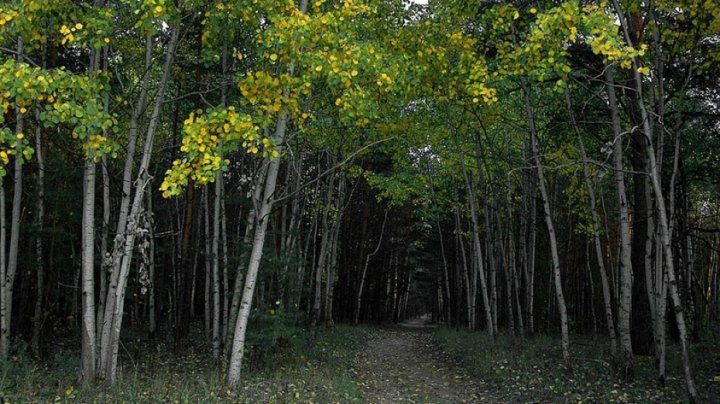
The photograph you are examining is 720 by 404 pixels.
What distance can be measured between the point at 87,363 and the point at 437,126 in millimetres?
12187

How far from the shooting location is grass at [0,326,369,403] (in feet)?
23.6

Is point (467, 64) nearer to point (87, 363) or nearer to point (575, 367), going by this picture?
point (575, 367)

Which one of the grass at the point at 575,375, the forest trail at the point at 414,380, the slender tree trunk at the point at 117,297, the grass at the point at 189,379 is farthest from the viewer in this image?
the forest trail at the point at 414,380

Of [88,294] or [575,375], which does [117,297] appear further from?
[575,375]

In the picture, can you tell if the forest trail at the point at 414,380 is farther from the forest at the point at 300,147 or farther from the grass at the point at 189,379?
the grass at the point at 189,379

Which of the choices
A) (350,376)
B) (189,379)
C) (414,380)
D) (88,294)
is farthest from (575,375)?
(88,294)

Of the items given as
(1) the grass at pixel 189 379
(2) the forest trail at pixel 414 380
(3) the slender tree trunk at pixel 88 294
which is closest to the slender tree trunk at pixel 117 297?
(3) the slender tree trunk at pixel 88 294

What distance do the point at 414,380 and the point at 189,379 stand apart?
546cm

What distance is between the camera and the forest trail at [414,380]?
977cm

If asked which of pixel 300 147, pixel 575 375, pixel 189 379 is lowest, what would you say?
pixel 575 375

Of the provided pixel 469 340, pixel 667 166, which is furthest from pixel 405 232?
pixel 667 166

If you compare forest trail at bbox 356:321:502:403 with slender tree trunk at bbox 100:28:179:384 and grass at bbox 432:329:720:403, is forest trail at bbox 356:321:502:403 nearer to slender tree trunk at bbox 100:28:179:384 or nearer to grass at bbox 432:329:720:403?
grass at bbox 432:329:720:403

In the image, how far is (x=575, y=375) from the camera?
10227mm

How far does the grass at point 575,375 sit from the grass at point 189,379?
133 inches
